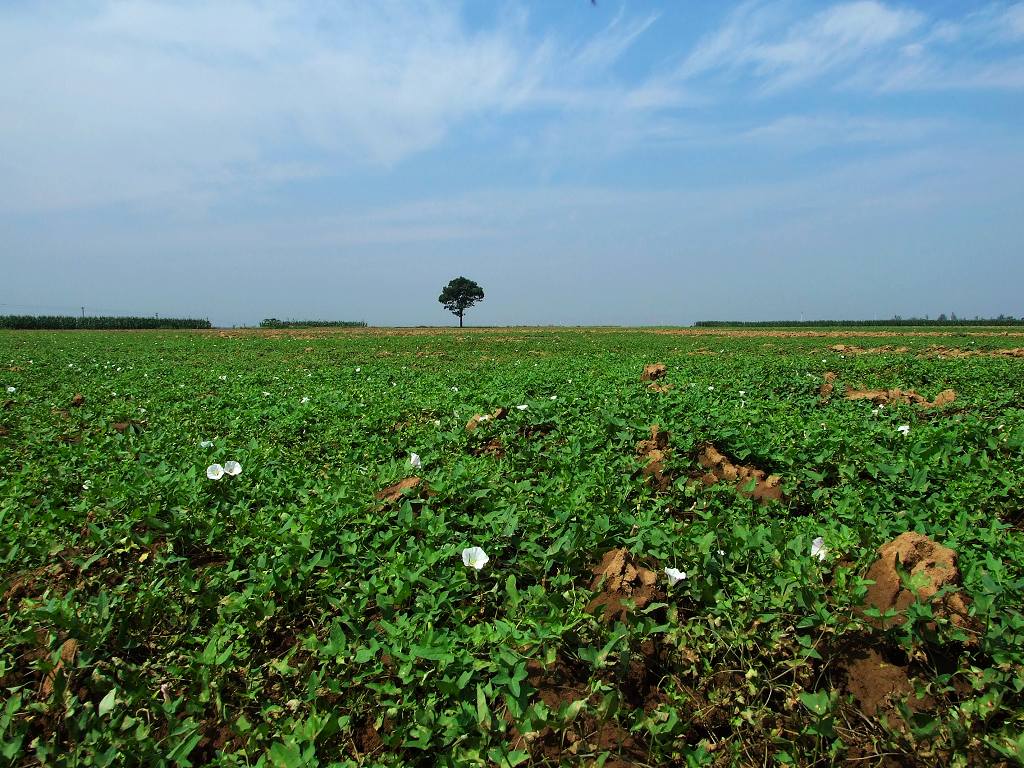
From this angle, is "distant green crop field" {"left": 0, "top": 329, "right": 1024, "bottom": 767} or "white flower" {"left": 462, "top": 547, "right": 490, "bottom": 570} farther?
"white flower" {"left": 462, "top": 547, "right": 490, "bottom": 570}

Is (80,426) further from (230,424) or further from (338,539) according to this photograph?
(338,539)

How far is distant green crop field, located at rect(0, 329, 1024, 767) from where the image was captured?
5.31ft

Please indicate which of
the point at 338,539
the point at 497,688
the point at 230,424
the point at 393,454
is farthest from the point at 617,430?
the point at 230,424

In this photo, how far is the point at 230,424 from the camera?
4.83 metres

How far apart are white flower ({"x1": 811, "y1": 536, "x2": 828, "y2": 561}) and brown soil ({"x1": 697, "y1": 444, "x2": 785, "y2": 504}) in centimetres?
73

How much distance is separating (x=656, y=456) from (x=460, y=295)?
7490 cm

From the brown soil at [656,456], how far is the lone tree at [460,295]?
74276mm

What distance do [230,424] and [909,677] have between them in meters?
4.87

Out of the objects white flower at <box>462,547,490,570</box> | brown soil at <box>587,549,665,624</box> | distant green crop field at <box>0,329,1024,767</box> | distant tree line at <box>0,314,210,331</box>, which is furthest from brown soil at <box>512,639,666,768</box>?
distant tree line at <box>0,314,210,331</box>

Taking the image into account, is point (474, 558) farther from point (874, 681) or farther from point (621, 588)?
point (874, 681)

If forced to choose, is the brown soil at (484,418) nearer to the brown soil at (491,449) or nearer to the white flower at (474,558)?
the brown soil at (491,449)

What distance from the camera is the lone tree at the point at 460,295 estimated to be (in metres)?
76.8

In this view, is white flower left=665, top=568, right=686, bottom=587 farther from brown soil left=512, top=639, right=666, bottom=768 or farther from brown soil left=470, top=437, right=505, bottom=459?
brown soil left=470, top=437, right=505, bottom=459

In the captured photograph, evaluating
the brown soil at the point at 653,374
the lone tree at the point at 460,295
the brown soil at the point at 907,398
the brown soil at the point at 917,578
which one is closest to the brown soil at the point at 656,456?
the brown soil at the point at 917,578
